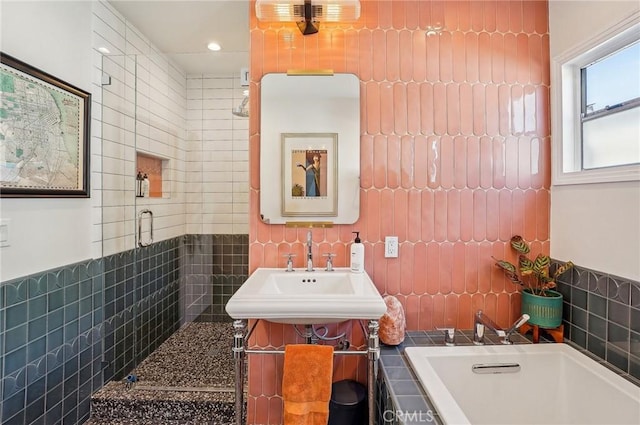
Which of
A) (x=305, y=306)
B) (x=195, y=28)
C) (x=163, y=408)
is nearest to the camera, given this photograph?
(x=305, y=306)

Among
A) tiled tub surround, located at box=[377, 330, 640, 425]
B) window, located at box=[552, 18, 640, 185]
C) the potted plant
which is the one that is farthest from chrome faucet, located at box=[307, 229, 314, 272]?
window, located at box=[552, 18, 640, 185]

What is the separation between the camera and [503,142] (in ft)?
5.81

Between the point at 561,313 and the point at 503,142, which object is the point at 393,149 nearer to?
the point at 503,142

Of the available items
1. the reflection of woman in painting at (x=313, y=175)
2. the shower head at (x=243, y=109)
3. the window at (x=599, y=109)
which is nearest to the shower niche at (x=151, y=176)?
the shower head at (x=243, y=109)

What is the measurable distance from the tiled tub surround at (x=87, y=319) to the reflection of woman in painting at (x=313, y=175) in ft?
3.30

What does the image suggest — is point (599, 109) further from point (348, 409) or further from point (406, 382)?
point (348, 409)

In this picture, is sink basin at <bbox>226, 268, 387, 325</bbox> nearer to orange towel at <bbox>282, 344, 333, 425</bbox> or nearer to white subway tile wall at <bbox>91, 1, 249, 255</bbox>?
orange towel at <bbox>282, 344, 333, 425</bbox>

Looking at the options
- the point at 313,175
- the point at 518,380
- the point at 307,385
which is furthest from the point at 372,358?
the point at 313,175

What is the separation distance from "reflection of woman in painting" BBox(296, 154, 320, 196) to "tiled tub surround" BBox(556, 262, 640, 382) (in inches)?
56.8

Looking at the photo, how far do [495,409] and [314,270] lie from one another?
1073 millimetres

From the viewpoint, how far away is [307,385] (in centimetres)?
131

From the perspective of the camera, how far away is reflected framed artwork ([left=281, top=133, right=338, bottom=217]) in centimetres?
172

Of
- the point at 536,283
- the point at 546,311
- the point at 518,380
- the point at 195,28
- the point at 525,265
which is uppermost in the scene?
the point at 195,28

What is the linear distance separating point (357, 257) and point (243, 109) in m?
1.28
